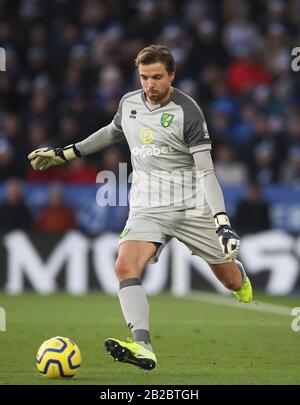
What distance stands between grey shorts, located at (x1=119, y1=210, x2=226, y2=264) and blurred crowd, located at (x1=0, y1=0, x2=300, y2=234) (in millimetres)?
8209

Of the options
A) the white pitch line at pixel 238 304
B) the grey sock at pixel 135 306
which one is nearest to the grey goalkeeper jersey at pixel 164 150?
the grey sock at pixel 135 306

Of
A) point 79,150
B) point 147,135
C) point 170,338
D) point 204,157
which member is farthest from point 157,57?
point 170,338

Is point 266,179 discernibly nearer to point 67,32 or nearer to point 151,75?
point 67,32

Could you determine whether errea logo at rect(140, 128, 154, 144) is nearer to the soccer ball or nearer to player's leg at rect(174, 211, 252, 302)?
player's leg at rect(174, 211, 252, 302)

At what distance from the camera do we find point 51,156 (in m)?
8.26

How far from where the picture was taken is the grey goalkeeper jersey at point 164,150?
25.2 ft

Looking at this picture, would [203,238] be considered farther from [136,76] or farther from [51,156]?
[136,76]

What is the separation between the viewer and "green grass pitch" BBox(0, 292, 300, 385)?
7293mm

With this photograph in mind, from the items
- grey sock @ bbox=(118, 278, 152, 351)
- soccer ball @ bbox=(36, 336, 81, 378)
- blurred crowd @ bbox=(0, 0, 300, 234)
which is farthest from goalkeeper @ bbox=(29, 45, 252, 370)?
blurred crowd @ bbox=(0, 0, 300, 234)

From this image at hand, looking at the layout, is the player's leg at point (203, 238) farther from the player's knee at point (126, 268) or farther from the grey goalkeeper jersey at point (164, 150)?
the player's knee at point (126, 268)

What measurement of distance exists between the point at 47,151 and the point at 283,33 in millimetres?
11312

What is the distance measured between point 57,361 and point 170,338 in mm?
2925

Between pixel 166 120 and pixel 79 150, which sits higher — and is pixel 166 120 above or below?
above
